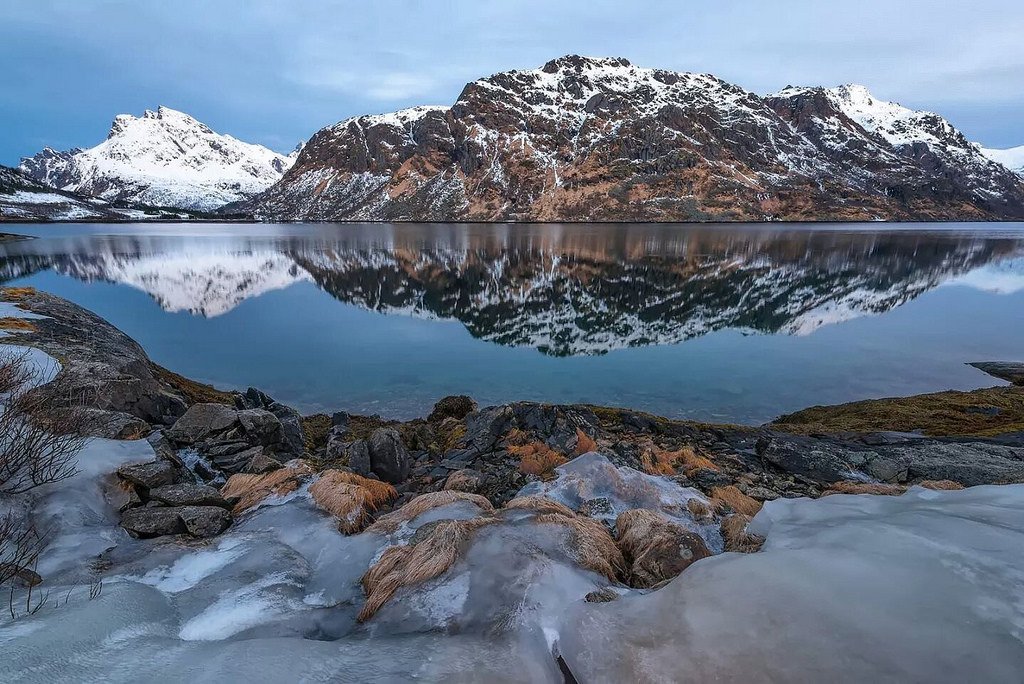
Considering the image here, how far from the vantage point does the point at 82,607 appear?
18.3 ft

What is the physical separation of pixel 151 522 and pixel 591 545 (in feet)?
24.7

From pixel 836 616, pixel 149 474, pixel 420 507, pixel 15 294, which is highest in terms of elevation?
pixel 15 294

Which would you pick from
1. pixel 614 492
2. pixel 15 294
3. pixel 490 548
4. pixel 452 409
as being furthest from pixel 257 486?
pixel 15 294

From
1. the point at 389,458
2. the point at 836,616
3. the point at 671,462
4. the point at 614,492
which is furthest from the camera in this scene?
the point at 671,462

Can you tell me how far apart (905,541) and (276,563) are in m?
9.41

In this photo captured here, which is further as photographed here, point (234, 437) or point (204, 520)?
point (234, 437)

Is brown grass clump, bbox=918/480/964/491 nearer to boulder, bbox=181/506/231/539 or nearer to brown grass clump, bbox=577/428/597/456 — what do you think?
brown grass clump, bbox=577/428/597/456

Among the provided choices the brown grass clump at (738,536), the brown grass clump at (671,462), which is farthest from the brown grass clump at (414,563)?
the brown grass clump at (671,462)

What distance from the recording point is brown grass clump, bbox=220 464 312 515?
9.38 metres

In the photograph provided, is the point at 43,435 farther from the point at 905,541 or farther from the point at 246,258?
the point at 246,258

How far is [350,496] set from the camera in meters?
9.31

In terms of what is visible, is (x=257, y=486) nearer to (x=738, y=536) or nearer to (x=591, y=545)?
(x=591, y=545)

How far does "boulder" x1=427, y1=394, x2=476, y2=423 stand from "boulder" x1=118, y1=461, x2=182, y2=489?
9140 mm

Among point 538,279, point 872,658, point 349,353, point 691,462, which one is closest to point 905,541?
point 872,658
